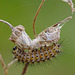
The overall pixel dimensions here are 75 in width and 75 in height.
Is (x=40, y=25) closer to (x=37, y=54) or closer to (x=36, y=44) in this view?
(x=37, y=54)

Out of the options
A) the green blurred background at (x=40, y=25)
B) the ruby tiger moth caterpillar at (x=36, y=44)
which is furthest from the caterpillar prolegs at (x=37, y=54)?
the green blurred background at (x=40, y=25)

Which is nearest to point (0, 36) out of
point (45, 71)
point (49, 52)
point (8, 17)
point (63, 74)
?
point (8, 17)

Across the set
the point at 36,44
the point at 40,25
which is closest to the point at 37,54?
the point at 36,44

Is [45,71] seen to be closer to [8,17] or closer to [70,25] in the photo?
[70,25]

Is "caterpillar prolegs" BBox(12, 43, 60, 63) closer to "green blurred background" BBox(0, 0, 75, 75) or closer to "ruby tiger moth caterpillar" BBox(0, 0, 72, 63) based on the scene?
"ruby tiger moth caterpillar" BBox(0, 0, 72, 63)

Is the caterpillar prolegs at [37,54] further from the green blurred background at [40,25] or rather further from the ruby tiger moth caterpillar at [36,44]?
the green blurred background at [40,25]

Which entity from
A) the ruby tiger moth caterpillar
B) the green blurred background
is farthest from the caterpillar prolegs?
the green blurred background
